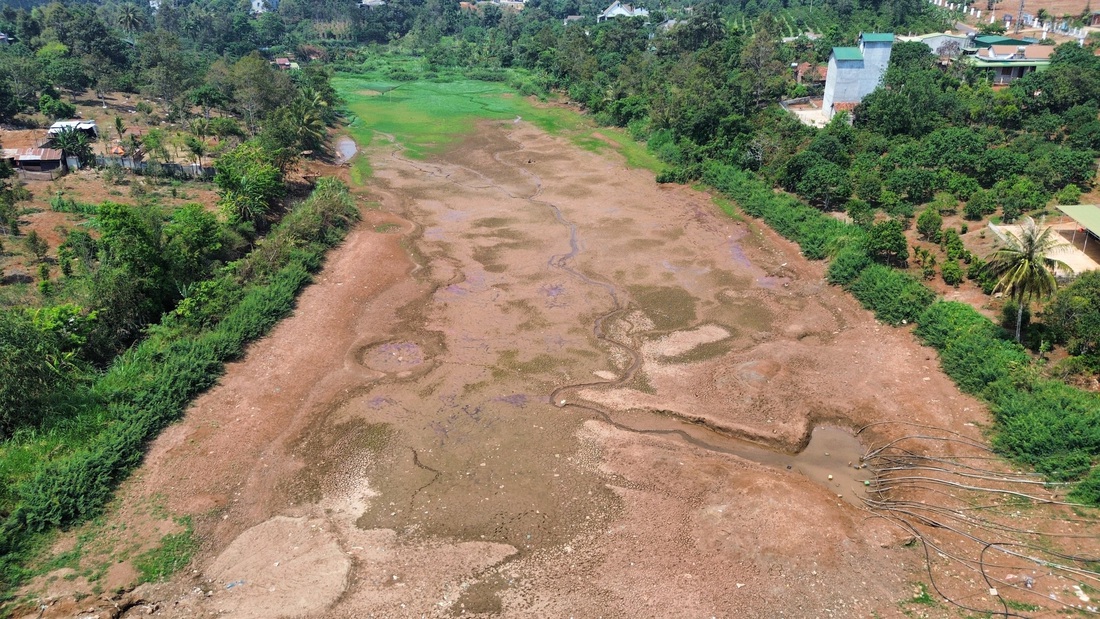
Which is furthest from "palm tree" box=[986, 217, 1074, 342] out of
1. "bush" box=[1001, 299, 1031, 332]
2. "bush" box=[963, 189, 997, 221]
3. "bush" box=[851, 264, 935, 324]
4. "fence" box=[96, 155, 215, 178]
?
"fence" box=[96, 155, 215, 178]

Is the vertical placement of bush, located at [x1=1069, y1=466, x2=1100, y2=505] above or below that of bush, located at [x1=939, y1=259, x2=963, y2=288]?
below

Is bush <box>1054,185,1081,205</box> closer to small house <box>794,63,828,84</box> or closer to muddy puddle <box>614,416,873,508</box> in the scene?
muddy puddle <box>614,416,873,508</box>

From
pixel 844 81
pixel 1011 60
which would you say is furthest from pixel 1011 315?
pixel 1011 60

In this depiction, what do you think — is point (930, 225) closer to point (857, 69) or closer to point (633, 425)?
point (633, 425)

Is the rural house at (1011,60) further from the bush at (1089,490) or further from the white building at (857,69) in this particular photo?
the bush at (1089,490)

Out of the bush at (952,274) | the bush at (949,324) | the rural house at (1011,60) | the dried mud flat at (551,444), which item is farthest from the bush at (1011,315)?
the rural house at (1011,60)
